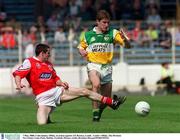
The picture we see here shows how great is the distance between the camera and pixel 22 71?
17344 mm

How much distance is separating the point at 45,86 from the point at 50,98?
0.28m

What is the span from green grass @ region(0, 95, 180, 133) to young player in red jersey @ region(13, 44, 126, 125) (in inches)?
17.2

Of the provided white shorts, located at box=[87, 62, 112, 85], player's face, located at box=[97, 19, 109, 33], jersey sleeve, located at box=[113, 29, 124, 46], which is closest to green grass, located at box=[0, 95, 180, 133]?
white shorts, located at box=[87, 62, 112, 85]

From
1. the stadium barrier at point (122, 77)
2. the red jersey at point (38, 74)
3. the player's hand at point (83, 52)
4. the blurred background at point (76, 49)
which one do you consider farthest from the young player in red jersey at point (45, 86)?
the stadium barrier at point (122, 77)

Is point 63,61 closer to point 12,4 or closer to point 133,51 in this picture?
point 133,51

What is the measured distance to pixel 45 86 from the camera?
688 inches

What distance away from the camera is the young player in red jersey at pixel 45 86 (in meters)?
17.3

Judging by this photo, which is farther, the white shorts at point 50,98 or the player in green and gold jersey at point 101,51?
the player in green and gold jersey at point 101,51

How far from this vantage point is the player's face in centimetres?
1850

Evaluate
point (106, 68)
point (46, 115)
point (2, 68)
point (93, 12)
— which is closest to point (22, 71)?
point (46, 115)

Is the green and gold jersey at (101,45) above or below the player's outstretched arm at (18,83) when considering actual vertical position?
above

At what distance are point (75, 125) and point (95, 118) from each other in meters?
1.34

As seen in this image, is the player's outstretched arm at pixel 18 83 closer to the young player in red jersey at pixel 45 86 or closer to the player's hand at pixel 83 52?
the young player in red jersey at pixel 45 86

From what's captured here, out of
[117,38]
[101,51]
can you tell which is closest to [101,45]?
[101,51]
